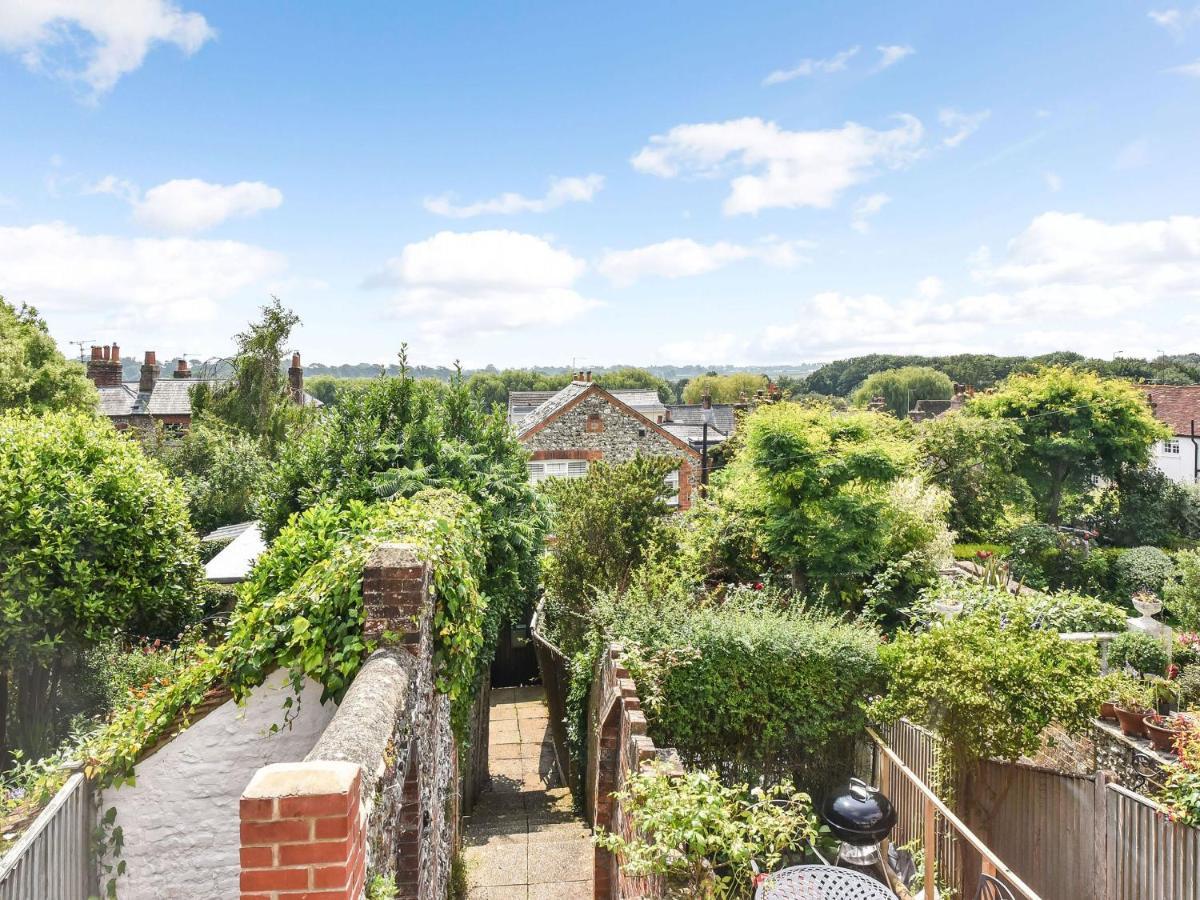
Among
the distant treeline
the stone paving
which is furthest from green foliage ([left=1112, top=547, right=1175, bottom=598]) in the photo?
the stone paving

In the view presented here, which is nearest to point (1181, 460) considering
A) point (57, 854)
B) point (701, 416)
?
point (701, 416)

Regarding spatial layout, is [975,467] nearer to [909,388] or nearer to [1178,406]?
[1178,406]

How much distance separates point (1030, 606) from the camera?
9289 mm

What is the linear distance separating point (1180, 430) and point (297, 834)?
47.8 meters

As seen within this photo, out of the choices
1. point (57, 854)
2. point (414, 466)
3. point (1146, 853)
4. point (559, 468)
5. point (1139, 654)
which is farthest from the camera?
point (559, 468)

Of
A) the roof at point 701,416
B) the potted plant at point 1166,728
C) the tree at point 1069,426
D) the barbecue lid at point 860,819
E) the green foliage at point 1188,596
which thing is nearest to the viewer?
the barbecue lid at point 860,819

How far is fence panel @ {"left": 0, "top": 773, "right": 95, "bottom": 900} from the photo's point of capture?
4.11m

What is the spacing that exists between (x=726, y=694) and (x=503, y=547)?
372 centimetres

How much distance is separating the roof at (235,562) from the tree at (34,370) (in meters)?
8.66

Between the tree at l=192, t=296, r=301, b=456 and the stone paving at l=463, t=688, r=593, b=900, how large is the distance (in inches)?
594

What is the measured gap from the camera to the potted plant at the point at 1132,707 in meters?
8.26

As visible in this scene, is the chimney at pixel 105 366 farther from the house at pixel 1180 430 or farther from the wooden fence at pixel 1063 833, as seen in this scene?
the house at pixel 1180 430

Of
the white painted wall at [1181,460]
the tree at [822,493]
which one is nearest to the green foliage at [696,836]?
the tree at [822,493]

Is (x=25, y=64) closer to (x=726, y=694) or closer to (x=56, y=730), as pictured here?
(x=56, y=730)
